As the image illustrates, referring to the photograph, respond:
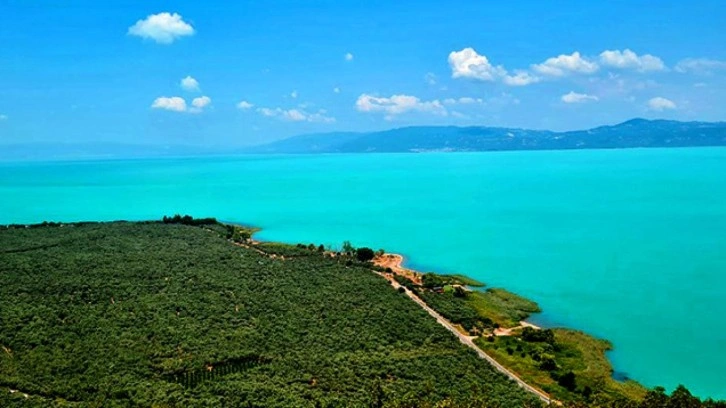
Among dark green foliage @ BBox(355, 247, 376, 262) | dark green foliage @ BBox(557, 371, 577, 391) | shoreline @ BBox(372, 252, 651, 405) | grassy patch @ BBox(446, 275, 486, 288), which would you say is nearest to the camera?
dark green foliage @ BBox(557, 371, 577, 391)

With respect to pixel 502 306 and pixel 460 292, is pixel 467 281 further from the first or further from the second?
pixel 502 306

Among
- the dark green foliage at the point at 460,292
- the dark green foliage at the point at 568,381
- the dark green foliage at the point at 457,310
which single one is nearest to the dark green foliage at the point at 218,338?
the dark green foliage at the point at 457,310

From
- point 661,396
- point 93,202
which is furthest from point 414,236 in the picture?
point 93,202

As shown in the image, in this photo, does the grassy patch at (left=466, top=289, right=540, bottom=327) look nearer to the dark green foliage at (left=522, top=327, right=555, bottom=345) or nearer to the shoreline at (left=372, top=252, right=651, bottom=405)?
the shoreline at (left=372, top=252, right=651, bottom=405)

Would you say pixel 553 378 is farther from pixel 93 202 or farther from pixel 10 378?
pixel 93 202

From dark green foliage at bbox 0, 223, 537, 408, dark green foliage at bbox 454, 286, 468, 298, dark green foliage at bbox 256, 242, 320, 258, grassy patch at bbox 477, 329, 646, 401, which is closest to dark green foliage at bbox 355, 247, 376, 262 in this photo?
dark green foliage at bbox 256, 242, 320, 258
